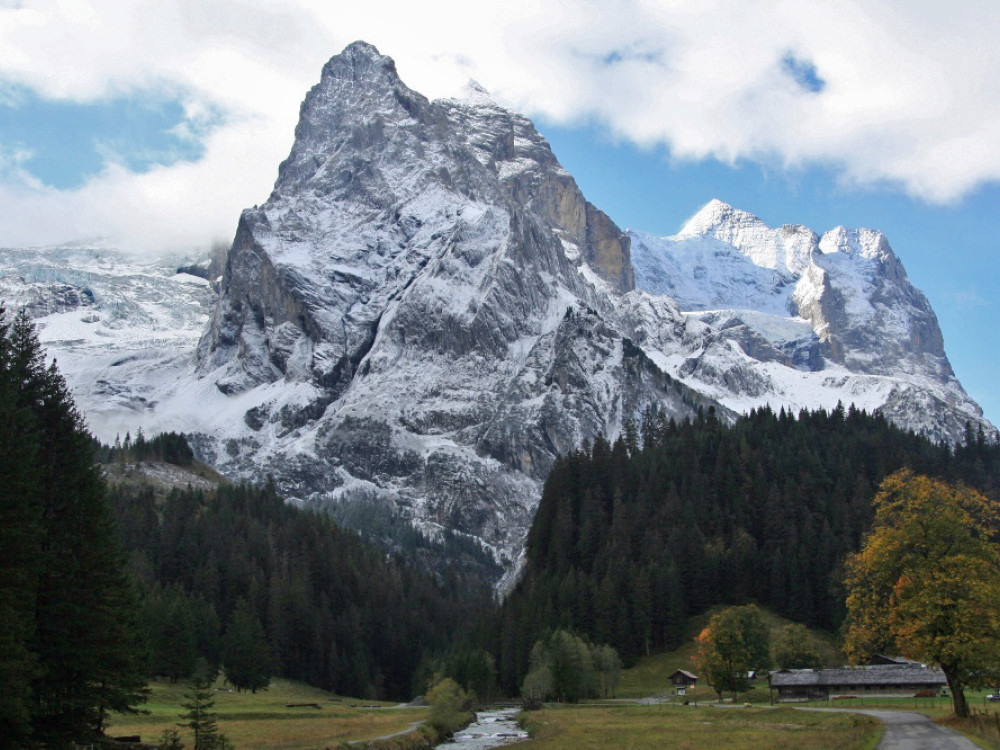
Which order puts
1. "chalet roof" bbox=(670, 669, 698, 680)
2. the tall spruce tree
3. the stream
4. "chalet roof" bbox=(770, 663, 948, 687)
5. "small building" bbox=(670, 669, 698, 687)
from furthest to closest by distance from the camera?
"small building" bbox=(670, 669, 698, 687) → "chalet roof" bbox=(670, 669, 698, 680) → "chalet roof" bbox=(770, 663, 948, 687) → the stream → the tall spruce tree

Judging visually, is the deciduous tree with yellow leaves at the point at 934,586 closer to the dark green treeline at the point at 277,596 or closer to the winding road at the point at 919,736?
the winding road at the point at 919,736

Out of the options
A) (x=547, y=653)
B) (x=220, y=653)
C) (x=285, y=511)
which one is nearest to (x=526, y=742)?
(x=547, y=653)

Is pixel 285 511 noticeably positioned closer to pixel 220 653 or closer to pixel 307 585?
pixel 307 585

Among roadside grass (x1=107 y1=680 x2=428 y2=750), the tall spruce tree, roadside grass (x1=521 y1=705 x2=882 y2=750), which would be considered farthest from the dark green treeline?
the tall spruce tree

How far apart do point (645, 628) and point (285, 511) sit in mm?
83651

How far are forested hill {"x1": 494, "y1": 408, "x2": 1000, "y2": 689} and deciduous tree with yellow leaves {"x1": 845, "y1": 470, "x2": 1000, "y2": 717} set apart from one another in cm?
7848

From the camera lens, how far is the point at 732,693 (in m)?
99.4

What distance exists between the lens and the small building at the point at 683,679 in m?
109

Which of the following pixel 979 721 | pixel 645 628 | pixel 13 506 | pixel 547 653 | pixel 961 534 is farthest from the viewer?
pixel 645 628

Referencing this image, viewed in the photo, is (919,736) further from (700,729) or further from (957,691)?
(700,729)

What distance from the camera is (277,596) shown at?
143m

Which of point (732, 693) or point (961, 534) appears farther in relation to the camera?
point (732, 693)

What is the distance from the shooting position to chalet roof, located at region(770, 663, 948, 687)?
83.6 metres

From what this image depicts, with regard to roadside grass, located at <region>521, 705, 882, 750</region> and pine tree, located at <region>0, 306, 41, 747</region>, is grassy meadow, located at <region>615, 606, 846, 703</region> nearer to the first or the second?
roadside grass, located at <region>521, 705, 882, 750</region>
